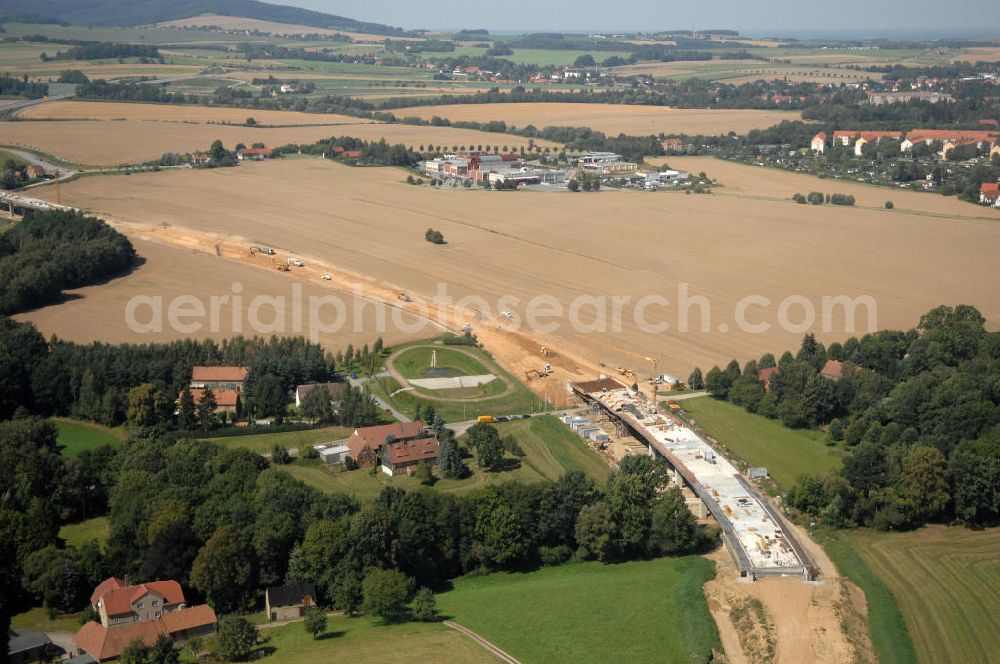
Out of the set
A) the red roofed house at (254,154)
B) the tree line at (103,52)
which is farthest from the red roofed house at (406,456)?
the tree line at (103,52)

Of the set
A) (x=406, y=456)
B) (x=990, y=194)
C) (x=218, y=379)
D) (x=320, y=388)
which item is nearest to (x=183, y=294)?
(x=218, y=379)

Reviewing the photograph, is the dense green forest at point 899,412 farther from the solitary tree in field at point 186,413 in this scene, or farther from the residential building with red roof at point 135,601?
the solitary tree in field at point 186,413

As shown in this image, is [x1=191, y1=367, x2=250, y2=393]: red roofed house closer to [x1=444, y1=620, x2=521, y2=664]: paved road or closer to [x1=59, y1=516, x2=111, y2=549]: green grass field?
[x1=59, y1=516, x2=111, y2=549]: green grass field

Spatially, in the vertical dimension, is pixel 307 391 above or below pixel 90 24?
below

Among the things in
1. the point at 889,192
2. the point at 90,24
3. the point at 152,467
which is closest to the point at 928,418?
the point at 152,467

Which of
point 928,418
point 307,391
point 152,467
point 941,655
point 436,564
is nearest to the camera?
point 941,655

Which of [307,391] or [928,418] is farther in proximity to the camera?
[307,391]

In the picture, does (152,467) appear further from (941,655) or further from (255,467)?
(941,655)
